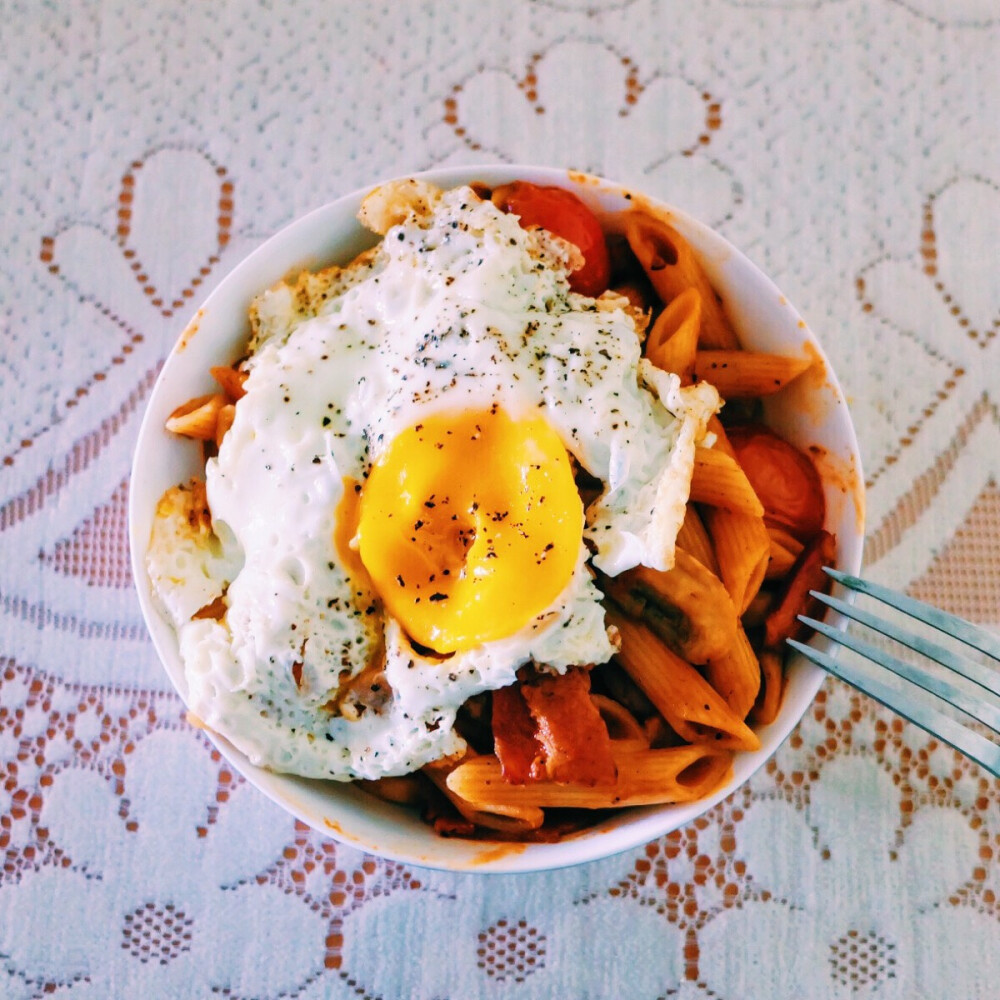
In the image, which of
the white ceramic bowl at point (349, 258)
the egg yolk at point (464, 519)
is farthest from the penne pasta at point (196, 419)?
the egg yolk at point (464, 519)

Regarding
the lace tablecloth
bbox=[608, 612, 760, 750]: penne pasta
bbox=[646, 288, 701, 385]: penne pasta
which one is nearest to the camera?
bbox=[608, 612, 760, 750]: penne pasta

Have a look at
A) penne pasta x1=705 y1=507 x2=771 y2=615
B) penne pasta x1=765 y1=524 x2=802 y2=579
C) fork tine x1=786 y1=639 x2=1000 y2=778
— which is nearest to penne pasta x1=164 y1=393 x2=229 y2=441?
penne pasta x1=705 y1=507 x2=771 y2=615

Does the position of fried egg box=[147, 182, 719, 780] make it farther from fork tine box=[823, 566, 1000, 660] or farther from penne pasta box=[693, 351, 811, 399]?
fork tine box=[823, 566, 1000, 660]

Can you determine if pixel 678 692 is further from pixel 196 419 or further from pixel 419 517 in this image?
pixel 196 419

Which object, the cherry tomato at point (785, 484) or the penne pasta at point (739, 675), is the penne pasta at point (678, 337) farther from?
the penne pasta at point (739, 675)

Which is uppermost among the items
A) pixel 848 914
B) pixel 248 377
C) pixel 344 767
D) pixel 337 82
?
pixel 337 82

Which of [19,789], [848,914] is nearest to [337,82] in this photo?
[19,789]

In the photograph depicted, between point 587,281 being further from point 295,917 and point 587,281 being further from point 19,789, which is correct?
point 19,789
